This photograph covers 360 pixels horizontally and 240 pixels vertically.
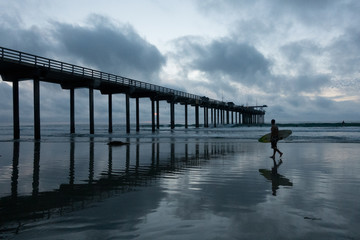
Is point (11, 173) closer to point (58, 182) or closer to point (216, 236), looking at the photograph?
point (58, 182)

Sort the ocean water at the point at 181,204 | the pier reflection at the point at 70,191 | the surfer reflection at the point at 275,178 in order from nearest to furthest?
the ocean water at the point at 181,204 < the pier reflection at the point at 70,191 < the surfer reflection at the point at 275,178

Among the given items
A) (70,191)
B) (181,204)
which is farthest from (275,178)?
(70,191)

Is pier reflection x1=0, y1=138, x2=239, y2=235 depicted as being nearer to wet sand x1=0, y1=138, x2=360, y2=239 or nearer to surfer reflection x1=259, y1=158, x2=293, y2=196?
wet sand x1=0, y1=138, x2=360, y2=239

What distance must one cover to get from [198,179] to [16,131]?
21562 mm

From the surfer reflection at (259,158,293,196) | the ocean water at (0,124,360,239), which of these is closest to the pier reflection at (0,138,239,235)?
the ocean water at (0,124,360,239)

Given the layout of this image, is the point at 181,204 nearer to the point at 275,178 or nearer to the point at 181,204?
the point at 181,204

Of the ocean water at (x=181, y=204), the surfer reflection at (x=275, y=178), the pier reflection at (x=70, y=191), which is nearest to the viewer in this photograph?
the ocean water at (x=181, y=204)

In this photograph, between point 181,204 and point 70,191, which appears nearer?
point 181,204

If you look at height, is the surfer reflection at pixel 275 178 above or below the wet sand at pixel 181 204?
below

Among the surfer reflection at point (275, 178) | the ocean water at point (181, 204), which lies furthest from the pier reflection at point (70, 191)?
the surfer reflection at point (275, 178)

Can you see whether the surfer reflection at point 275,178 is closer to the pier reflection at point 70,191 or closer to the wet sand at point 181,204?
the wet sand at point 181,204

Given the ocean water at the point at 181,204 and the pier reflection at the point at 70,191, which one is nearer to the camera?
the ocean water at the point at 181,204

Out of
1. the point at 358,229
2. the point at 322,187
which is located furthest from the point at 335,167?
the point at 358,229

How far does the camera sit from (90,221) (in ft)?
10.5
